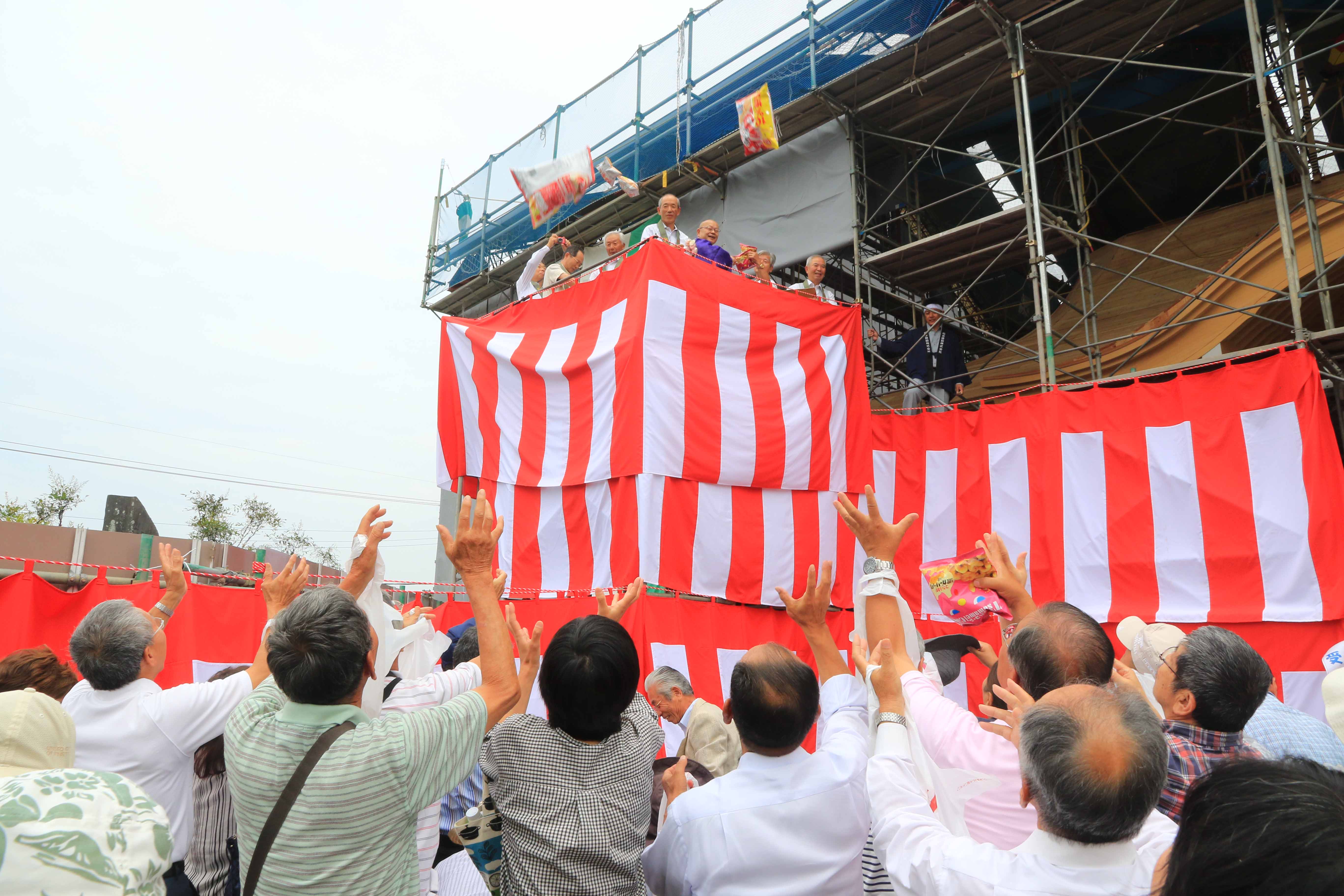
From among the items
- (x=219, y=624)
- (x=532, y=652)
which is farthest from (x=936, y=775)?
(x=219, y=624)

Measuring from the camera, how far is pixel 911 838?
1.57 meters

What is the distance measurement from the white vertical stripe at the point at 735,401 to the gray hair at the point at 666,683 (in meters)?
2.42

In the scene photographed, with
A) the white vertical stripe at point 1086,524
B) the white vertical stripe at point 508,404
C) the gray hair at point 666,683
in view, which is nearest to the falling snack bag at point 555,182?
the white vertical stripe at point 508,404

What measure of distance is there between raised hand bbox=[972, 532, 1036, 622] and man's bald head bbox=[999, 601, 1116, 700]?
55 cm

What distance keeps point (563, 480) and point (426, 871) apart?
4.47m

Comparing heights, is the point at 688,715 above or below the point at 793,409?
below

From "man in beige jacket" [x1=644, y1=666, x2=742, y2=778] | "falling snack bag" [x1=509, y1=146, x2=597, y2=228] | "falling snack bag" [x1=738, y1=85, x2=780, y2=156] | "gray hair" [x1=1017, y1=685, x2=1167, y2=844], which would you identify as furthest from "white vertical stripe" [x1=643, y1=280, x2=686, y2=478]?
"gray hair" [x1=1017, y1=685, x2=1167, y2=844]

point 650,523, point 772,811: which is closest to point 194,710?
point 772,811

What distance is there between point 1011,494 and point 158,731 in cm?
667

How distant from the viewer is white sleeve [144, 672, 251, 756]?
91.4 inches

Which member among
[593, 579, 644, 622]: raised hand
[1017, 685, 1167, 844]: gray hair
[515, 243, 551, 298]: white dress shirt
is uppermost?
[515, 243, 551, 298]: white dress shirt

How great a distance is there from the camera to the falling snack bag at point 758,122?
28.2 ft

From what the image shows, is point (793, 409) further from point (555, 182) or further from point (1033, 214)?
point (555, 182)

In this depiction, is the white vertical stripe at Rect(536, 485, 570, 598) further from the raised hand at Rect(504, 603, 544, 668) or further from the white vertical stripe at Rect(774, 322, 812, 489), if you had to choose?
the raised hand at Rect(504, 603, 544, 668)
